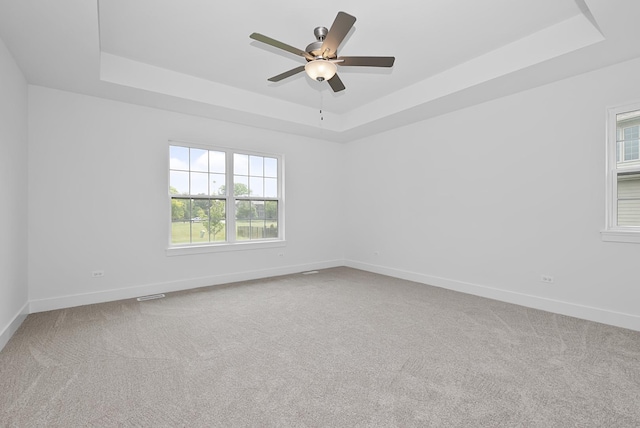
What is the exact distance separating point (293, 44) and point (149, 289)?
372 cm

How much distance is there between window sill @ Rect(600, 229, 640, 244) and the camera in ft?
10.1

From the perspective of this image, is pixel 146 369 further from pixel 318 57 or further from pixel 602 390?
pixel 602 390

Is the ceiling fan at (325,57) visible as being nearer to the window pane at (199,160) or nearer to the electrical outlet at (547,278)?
the window pane at (199,160)

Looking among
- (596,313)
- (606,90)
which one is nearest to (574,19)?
(606,90)

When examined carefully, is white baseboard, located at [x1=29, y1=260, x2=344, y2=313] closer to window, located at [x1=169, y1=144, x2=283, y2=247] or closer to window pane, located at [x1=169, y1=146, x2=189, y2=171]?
window, located at [x1=169, y1=144, x2=283, y2=247]

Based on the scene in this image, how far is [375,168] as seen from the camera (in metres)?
5.88

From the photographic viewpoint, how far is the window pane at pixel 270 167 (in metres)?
5.66

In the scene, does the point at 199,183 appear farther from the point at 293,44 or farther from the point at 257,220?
the point at 293,44

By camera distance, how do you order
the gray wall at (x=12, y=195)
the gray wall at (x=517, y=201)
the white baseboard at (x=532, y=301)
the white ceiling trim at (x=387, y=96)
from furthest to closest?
the gray wall at (x=517, y=201)
the white baseboard at (x=532, y=301)
the white ceiling trim at (x=387, y=96)
the gray wall at (x=12, y=195)

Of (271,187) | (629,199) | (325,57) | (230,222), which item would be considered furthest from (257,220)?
(629,199)

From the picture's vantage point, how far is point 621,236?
314 centimetres

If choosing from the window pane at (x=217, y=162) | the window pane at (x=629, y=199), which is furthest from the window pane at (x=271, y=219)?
the window pane at (x=629, y=199)

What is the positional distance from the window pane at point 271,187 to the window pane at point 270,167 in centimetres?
9

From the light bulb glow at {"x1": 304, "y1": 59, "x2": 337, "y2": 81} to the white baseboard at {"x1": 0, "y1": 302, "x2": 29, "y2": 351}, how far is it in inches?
140
